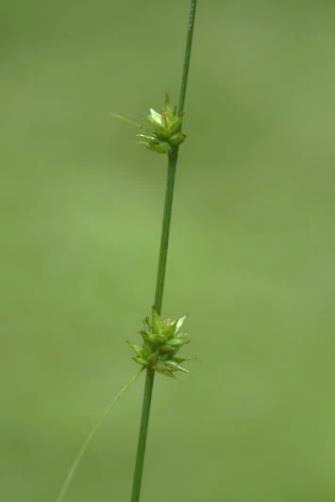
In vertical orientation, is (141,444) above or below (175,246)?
below

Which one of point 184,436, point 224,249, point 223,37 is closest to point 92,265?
point 224,249

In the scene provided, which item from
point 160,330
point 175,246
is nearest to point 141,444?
point 160,330

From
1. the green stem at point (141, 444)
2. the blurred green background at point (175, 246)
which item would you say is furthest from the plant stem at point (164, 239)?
the blurred green background at point (175, 246)

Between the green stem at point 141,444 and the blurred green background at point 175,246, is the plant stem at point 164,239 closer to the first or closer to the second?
the green stem at point 141,444

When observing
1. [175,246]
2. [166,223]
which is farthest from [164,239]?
[175,246]

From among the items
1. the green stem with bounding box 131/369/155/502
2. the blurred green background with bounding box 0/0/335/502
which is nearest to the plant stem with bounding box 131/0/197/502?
the green stem with bounding box 131/369/155/502

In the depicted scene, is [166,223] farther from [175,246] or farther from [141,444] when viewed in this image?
[175,246]

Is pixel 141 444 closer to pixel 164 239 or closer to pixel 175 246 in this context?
pixel 164 239

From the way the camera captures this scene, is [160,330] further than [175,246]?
No
